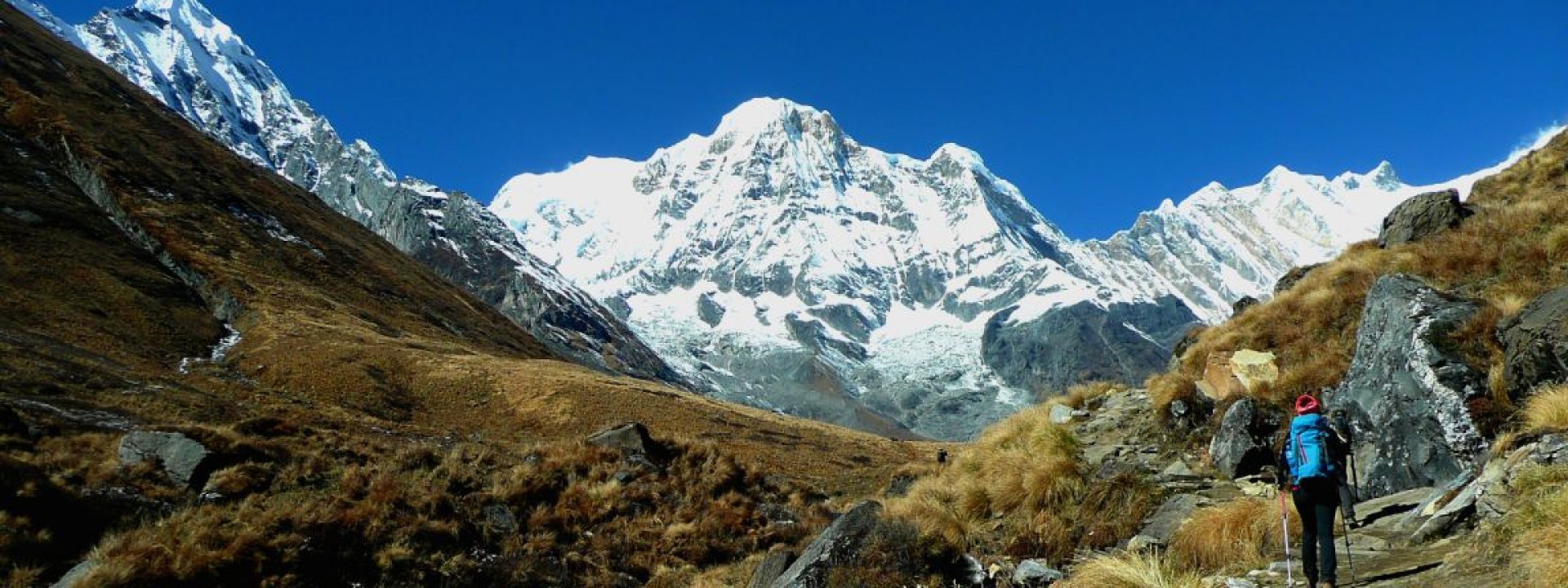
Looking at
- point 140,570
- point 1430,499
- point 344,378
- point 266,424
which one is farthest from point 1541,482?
point 344,378

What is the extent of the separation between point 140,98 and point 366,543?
113 meters

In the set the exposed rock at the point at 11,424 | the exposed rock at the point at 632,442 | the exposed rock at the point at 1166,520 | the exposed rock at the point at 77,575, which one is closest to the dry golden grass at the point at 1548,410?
the exposed rock at the point at 1166,520

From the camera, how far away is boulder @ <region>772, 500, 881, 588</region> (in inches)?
417

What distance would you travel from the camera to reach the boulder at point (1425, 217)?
1811 centimetres

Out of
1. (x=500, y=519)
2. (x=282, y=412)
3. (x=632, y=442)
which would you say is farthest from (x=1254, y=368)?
(x=282, y=412)

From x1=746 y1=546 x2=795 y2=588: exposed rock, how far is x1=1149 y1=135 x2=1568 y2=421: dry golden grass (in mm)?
7736

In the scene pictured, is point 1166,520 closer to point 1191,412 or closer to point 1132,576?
point 1132,576

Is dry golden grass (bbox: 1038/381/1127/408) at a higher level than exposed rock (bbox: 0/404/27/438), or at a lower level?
higher

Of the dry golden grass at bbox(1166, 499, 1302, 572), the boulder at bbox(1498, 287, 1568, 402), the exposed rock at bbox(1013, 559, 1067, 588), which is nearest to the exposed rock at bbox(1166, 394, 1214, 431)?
the boulder at bbox(1498, 287, 1568, 402)

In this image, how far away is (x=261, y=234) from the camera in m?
71.8

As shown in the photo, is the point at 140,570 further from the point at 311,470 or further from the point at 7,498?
the point at 311,470

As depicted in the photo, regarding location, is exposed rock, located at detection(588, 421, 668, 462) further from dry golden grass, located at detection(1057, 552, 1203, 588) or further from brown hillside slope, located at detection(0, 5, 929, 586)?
dry golden grass, located at detection(1057, 552, 1203, 588)

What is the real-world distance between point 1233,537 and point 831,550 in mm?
4991

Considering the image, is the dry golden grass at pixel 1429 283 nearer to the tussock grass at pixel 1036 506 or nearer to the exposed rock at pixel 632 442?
the tussock grass at pixel 1036 506
